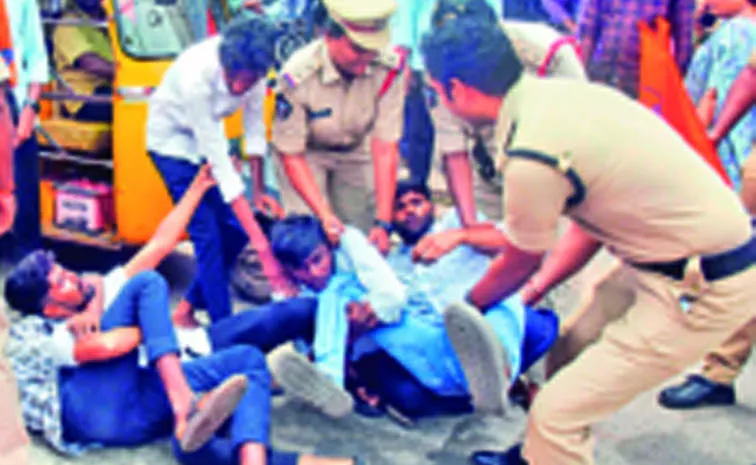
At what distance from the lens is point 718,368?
3719mm

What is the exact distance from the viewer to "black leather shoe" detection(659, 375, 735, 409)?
3.71m

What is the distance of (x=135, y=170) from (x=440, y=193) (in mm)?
2837

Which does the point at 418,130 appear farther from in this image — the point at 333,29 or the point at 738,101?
the point at 738,101

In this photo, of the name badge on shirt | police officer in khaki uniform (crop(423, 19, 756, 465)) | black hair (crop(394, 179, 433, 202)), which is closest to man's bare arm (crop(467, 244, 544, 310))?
police officer in khaki uniform (crop(423, 19, 756, 465))

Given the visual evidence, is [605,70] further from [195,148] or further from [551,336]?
[195,148]

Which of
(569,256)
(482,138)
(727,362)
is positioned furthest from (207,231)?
(727,362)

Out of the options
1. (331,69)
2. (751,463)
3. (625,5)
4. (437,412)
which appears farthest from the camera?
(625,5)

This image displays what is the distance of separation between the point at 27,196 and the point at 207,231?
1.23 metres

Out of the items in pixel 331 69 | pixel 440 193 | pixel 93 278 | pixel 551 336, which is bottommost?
pixel 440 193

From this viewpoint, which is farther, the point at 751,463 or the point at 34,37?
the point at 34,37

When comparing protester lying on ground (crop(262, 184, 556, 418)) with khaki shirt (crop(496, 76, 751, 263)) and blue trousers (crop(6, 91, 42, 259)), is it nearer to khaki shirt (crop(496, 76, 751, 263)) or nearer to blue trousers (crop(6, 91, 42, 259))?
khaki shirt (crop(496, 76, 751, 263))

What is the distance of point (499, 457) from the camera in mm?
3135

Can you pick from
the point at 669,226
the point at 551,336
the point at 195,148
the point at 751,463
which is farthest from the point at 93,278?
the point at 751,463

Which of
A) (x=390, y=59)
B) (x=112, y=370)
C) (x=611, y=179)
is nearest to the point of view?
(x=611, y=179)
